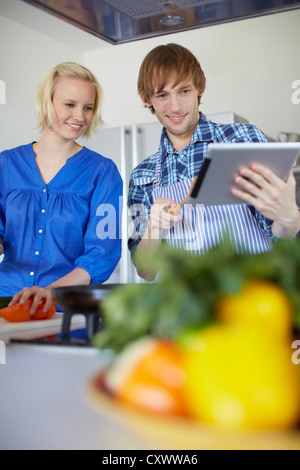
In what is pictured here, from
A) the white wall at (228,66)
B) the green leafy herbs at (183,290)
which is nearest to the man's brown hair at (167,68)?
the green leafy herbs at (183,290)

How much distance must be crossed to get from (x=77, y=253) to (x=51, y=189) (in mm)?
247

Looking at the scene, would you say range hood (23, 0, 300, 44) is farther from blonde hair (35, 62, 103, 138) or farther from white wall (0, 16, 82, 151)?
white wall (0, 16, 82, 151)

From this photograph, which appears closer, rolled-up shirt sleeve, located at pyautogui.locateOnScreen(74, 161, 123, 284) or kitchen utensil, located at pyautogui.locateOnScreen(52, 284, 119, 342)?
kitchen utensil, located at pyautogui.locateOnScreen(52, 284, 119, 342)

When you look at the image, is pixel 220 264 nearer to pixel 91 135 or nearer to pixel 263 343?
pixel 263 343

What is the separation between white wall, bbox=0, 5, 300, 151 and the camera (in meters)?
3.71

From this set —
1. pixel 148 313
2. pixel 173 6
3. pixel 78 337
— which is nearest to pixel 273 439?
pixel 148 313

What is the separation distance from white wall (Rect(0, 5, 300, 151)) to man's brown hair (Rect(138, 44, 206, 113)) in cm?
189

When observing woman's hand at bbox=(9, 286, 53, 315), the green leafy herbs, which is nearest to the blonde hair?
woman's hand at bbox=(9, 286, 53, 315)

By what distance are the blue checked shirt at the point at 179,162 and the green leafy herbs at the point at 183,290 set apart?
136 centimetres

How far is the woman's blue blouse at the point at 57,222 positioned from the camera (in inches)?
73.5

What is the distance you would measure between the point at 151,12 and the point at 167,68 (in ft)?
0.99
